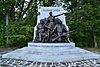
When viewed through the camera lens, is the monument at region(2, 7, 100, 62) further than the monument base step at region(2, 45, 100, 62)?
Yes

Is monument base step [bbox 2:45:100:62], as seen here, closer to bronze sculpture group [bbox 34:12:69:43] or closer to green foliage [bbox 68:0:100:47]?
bronze sculpture group [bbox 34:12:69:43]

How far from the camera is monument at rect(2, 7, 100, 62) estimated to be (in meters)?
6.43

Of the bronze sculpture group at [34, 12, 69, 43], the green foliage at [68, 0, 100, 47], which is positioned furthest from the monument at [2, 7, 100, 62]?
the green foliage at [68, 0, 100, 47]

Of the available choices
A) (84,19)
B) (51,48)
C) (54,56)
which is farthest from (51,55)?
(84,19)

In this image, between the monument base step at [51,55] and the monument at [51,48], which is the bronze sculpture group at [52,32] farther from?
the monument base step at [51,55]

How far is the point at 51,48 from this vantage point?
725 centimetres

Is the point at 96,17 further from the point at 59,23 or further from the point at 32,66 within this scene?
the point at 32,66

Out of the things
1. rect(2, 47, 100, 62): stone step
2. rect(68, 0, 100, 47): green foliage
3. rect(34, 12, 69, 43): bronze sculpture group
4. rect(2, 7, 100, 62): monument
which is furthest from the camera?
rect(68, 0, 100, 47): green foliage

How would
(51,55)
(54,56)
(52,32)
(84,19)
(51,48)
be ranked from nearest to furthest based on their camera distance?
(54,56), (51,55), (51,48), (52,32), (84,19)

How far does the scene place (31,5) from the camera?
15070mm

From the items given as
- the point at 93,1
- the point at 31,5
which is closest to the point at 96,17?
the point at 93,1

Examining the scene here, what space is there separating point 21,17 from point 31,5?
124 centimetres

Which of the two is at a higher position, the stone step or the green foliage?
the green foliage

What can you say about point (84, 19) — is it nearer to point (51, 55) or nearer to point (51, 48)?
point (51, 48)
